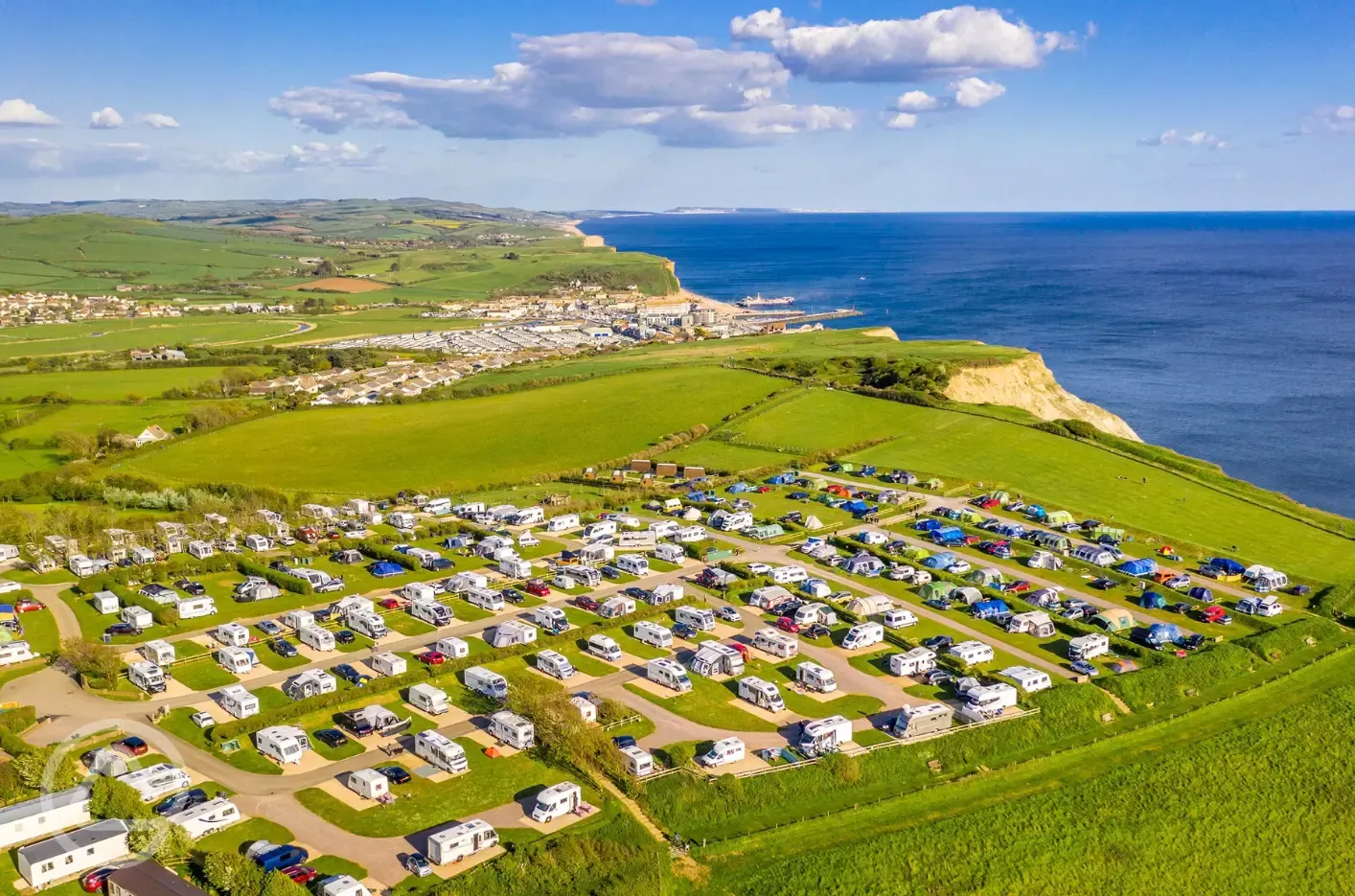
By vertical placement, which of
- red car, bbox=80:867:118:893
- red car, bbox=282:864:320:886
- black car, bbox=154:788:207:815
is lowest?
red car, bbox=80:867:118:893

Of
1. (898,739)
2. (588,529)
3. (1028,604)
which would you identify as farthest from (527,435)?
(898,739)

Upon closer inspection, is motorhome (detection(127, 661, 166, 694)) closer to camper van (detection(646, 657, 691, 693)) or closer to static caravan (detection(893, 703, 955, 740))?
camper van (detection(646, 657, 691, 693))

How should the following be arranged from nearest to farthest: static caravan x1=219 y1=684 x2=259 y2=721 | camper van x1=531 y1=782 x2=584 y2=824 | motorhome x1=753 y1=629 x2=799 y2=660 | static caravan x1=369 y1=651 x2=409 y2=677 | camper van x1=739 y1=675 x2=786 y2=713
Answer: camper van x1=531 y1=782 x2=584 y2=824 < static caravan x1=219 y1=684 x2=259 y2=721 < camper van x1=739 y1=675 x2=786 y2=713 < static caravan x1=369 y1=651 x2=409 y2=677 < motorhome x1=753 y1=629 x2=799 y2=660

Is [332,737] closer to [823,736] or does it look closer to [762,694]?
[762,694]

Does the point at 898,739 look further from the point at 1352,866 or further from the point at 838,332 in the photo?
the point at 838,332

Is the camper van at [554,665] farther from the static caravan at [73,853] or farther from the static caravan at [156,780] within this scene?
the static caravan at [73,853]

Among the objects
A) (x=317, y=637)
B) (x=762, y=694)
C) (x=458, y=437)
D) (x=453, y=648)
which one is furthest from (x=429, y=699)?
(x=458, y=437)

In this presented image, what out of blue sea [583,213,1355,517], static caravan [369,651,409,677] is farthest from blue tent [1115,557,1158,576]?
blue sea [583,213,1355,517]

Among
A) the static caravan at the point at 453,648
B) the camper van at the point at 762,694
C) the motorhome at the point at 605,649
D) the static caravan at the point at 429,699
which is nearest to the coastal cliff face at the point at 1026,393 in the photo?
the motorhome at the point at 605,649
